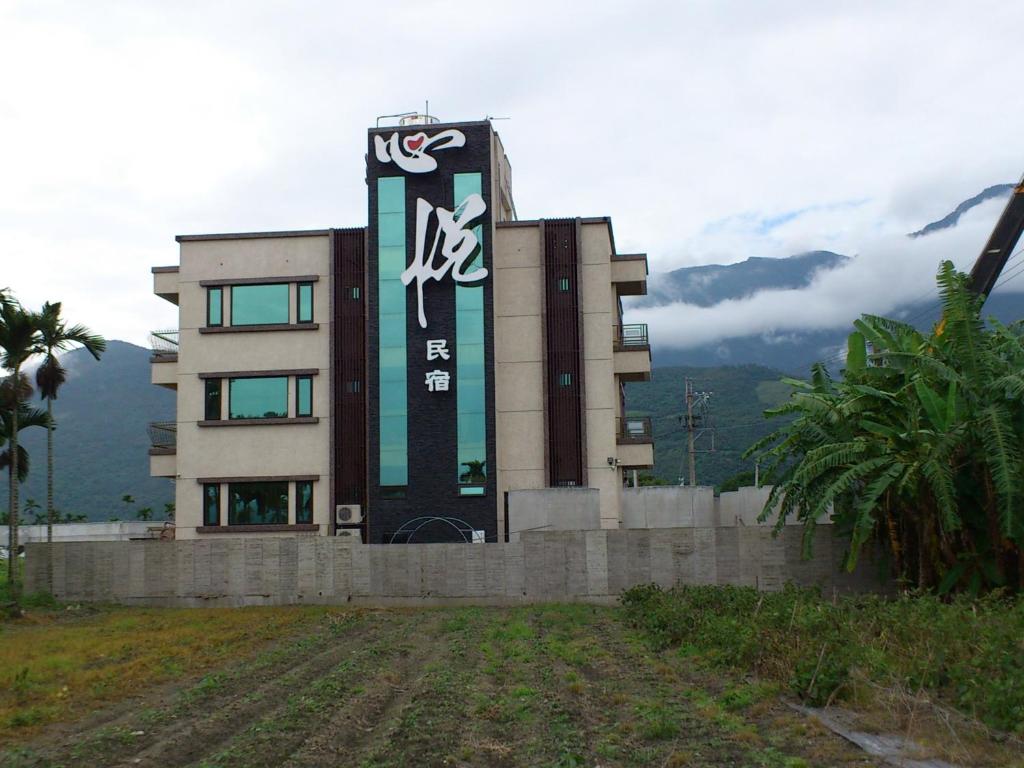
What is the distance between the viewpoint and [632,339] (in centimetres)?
4741

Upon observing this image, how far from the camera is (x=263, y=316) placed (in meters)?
46.7

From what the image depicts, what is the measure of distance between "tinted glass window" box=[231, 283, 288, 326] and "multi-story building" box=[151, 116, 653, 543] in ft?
0.21

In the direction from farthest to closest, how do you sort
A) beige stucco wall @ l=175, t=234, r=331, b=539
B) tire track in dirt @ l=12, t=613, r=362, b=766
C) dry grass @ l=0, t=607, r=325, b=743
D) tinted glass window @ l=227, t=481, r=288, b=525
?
beige stucco wall @ l=175, t=234, r=331, b=539 → tinted glass window @ l=227, t=481, r=288, b=525 → dry grass @ l=0, t=607, r=325, b=743 → tire track in dirt @ l=12, t=613, r=362, b=766

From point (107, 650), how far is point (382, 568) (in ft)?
44.0

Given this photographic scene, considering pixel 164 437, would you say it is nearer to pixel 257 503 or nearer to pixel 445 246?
pixel 257 503

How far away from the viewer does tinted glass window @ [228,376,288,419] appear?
46.1 meters

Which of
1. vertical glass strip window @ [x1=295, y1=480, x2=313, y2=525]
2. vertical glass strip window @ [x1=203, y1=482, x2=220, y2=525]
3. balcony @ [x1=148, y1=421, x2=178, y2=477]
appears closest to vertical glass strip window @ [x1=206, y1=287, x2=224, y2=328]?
balcony @ [x1=148, y1=421, x2=178, y2=477]

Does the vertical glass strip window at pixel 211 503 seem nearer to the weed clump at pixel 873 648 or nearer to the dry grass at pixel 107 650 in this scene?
the dry grass at pixel 107 650

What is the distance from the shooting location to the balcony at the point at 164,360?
4803 cm

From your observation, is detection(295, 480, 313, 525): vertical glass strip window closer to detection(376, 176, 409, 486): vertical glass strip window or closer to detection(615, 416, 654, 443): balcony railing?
detection(376, 176, 409, 486): vertical glass strip window

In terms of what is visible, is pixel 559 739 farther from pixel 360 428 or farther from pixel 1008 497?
pixel 360 428

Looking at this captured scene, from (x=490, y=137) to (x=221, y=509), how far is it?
66.2 feet

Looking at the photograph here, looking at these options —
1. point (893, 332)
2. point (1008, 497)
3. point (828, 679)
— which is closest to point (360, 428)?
point (893, 332)

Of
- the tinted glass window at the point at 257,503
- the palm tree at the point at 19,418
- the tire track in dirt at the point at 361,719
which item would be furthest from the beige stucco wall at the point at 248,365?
the tire track in dirt at the point at 361,719
